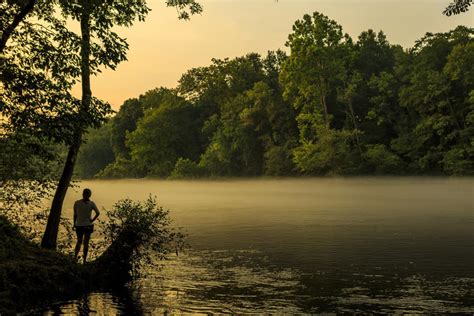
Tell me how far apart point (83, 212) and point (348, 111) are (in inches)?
3024

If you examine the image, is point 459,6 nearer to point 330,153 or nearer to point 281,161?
point 330,153

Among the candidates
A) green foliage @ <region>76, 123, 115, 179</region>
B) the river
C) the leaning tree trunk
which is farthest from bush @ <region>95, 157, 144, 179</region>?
the leaning tree trunk

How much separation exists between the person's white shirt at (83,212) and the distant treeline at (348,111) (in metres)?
63.4

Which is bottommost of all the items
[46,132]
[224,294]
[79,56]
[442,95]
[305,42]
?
[224,294]

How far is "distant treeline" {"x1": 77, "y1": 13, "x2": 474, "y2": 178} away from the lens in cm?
7444

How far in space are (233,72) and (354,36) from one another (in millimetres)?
29542

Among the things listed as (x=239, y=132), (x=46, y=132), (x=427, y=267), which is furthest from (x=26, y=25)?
(x=239, y=132)

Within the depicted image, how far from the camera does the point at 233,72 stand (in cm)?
12362

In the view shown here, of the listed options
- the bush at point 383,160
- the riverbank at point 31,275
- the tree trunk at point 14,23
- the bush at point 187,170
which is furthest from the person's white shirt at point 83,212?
the bush at point 187,170

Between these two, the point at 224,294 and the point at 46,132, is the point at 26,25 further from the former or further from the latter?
the point at 224,294

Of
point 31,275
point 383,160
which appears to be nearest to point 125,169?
point 383,160

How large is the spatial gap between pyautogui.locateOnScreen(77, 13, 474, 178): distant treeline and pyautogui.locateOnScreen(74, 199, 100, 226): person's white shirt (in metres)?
63.4

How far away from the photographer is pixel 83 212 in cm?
1659

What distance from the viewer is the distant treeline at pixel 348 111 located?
2931 inches
